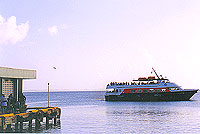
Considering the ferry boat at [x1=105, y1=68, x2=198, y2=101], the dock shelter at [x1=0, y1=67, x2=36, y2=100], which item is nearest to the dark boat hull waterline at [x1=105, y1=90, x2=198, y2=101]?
the ferry boat at [x1=105, y1=68, x2=198, y2=101]

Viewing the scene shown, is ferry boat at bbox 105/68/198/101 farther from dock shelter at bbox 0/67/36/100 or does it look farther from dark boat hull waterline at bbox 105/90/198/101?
dock shelter at bbox 0/67/36/100

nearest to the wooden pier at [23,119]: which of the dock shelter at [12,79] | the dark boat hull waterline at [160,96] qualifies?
the dock shelter at [12,79]

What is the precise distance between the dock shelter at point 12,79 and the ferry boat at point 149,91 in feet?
178

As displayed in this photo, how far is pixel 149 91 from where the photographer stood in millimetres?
84688

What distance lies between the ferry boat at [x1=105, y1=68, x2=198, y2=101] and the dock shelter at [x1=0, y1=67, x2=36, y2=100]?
54.4 meters

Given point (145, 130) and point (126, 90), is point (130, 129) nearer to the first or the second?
point (145, 130)

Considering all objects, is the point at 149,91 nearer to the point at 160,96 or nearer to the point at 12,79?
the point at 160,96

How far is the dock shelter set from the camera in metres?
→ 29.9

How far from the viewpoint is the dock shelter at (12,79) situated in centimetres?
2990

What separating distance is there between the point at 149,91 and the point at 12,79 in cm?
5785

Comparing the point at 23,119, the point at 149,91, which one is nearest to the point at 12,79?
the point at 23,119

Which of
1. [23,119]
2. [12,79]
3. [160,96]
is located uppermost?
[12,79]

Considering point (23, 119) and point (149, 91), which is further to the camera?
point (149, 91)

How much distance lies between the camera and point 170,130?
3225 cm
